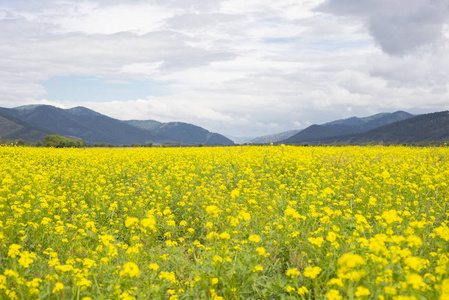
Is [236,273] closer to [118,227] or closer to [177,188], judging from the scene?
[118,227]

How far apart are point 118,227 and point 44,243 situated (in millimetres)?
1798

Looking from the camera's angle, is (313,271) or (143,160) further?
(143,160)

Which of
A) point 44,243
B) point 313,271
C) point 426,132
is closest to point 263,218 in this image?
point 313,271

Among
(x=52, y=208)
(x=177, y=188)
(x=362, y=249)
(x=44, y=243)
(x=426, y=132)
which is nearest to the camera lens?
(x=362, y=249)

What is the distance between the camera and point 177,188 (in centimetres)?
977

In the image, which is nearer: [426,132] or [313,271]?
[313,271]

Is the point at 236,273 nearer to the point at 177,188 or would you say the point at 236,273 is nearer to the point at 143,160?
the point at 177,188

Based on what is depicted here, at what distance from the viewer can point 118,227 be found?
296 inches

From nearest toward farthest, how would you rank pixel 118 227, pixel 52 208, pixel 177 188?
pixel 52 208, pixel 118 227, pixel 177 188

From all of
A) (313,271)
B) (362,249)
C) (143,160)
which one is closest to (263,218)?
(362,249)

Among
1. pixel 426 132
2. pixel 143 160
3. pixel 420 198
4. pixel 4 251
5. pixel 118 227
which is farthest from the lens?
pixel 426 132

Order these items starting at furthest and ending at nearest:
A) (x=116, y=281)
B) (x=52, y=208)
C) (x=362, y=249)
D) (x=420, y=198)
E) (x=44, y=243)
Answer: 1. (x=420, y=198)
2. (x=52, y=208)
3. (x=44, y=243)
4. (x=362, y=249)
5. (x=116, y=281)

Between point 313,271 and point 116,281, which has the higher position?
point 313,271

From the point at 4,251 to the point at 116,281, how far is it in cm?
268
